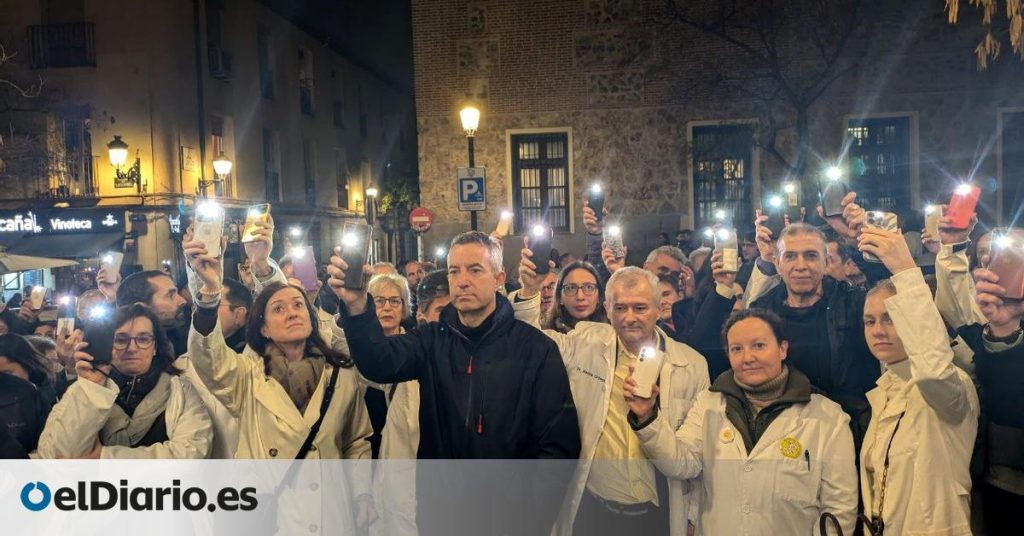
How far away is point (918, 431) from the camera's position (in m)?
3.64

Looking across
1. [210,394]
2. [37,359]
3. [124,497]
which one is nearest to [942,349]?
[210,394]

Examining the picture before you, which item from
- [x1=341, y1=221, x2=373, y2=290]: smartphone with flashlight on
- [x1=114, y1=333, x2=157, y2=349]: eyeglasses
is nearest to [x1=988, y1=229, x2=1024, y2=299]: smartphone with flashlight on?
[x1=341, y1=221, x2=373, y2=290]: smartphone with flashlight on

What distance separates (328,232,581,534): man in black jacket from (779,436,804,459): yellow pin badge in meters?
0.97

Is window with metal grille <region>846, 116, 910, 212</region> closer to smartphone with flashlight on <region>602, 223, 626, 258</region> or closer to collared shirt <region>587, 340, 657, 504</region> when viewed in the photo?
smartphone with flashlight on <region>602, 223, 626, 258</region>

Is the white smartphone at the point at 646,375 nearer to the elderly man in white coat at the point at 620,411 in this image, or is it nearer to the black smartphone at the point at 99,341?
the elderly man in white coat at the point at 620,411

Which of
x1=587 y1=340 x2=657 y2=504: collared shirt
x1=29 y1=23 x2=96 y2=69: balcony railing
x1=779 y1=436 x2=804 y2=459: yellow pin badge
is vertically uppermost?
x1=29 y1=23 x2=96 y2=69: balcony railing

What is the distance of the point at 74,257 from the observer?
20781 mm

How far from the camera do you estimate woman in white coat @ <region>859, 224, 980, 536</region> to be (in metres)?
3.51

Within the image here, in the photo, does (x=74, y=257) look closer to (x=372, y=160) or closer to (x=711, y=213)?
(x=711, y=213)

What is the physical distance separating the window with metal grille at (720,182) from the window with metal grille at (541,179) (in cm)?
318

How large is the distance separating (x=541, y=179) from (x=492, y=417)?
1689 centimetres

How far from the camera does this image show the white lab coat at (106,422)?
3943 mm

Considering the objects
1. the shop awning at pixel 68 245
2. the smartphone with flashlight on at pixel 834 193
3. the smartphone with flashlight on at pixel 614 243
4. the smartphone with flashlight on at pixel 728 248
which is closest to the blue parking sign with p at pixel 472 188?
the smartphone with flashlight on at pixel 614 243

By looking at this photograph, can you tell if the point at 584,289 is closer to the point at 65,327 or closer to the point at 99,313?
the point at 99,313
